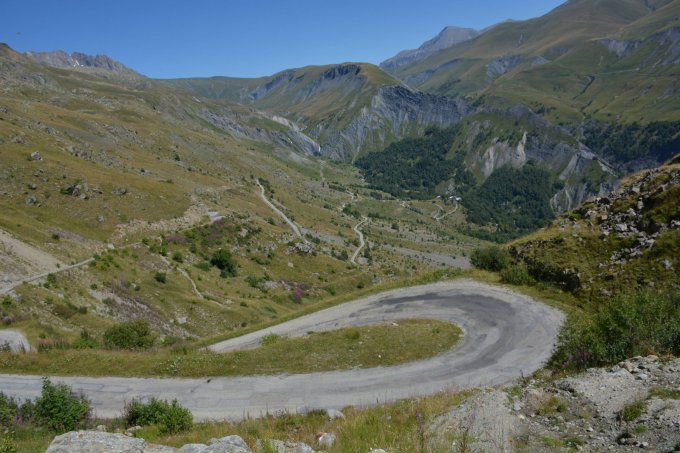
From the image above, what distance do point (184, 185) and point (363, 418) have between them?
103 meters

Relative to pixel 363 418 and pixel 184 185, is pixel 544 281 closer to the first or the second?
pixel 363 418

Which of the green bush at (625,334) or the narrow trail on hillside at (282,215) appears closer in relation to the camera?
the green bush at (625,334)

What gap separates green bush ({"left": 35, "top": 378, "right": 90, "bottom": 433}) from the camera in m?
15.0

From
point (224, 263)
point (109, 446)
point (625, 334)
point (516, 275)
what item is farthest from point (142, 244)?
point (625, 334)

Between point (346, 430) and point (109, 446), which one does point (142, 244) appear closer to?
point (346, 430)

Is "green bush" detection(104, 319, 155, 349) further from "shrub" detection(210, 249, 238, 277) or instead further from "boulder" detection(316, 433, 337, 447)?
"shrub" detection(210, 249, 238, 277)

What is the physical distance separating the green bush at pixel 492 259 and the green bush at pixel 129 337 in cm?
2926

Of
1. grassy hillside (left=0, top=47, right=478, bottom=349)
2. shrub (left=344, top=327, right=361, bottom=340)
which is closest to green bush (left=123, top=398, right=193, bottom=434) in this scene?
shrub (left=344, top=327, right=361, bottom=340)

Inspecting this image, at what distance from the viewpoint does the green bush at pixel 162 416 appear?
46.9ft

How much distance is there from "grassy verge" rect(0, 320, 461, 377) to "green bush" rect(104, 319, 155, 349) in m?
4.42

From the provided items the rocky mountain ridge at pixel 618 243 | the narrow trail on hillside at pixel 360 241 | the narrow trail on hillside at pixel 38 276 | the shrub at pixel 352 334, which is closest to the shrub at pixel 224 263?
the narrow trail on hillside at pixel 38 276

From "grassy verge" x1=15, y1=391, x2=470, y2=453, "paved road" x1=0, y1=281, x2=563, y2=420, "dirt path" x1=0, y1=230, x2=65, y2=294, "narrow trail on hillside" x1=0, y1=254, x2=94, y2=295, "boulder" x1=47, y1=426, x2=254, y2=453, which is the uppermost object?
"dirt path" x1=0, y1=230, x2=65, y2=294

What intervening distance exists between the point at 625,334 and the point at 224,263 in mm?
64588

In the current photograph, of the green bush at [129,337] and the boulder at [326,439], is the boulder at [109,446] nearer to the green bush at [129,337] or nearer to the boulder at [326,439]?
the boulder at [326,439]
